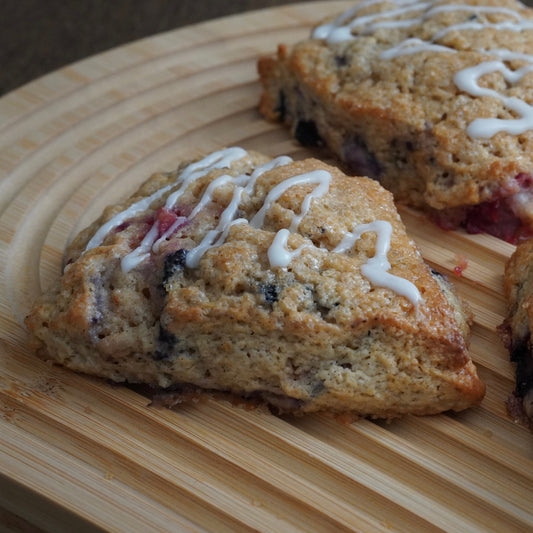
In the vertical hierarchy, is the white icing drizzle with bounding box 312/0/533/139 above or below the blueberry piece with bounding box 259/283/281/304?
above

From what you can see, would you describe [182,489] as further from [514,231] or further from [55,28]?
[55,28]

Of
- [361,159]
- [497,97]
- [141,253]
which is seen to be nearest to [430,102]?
[497,97]

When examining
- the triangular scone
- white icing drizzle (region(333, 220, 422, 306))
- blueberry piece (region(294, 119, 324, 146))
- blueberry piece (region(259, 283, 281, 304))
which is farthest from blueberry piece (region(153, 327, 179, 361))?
blueberry piece (region(294, 119, 324, 146))

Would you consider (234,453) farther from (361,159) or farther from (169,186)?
(361,159)

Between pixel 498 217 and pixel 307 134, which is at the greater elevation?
pixel 307 134

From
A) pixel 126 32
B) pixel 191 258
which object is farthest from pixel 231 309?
pixel 126 32

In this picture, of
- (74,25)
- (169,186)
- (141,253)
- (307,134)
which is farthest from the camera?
(74,25)

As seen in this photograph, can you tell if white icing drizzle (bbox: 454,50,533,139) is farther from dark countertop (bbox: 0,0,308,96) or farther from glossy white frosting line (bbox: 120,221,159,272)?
dark countertop (bbox: 0,0,308,96)
